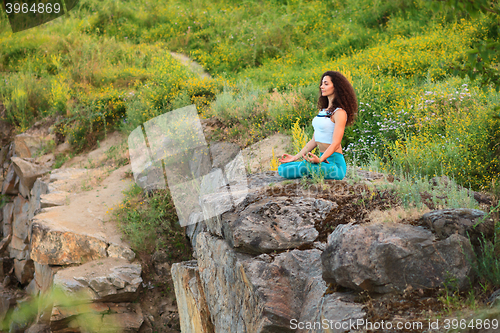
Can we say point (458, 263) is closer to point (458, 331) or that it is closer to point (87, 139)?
point (458, 331)

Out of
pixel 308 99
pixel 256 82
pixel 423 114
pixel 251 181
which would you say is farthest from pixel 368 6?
pixel 251 181

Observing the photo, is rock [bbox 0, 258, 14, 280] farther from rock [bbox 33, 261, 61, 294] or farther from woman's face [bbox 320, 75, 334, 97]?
woman's face [bbox 320, 75, 334, 97]

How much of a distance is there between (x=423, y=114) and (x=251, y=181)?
386 cm

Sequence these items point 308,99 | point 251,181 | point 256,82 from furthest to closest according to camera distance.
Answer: point 256,82
point 308,99
point 251,181

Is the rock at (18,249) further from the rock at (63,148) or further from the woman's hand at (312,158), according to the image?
the woman's hand at (312,158)

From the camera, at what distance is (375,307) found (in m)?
2.70

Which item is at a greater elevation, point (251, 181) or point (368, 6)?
point (368, 6)

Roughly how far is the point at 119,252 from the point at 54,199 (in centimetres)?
259

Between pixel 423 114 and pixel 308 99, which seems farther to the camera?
pixel 308 99

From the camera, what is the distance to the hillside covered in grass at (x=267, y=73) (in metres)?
6.41

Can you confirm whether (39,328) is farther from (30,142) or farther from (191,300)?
(30,142)

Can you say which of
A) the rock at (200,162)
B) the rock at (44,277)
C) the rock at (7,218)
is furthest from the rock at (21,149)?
the rock at (200,162)

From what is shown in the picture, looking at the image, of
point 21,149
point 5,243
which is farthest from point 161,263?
point 21,149

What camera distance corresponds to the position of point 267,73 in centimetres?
1269
